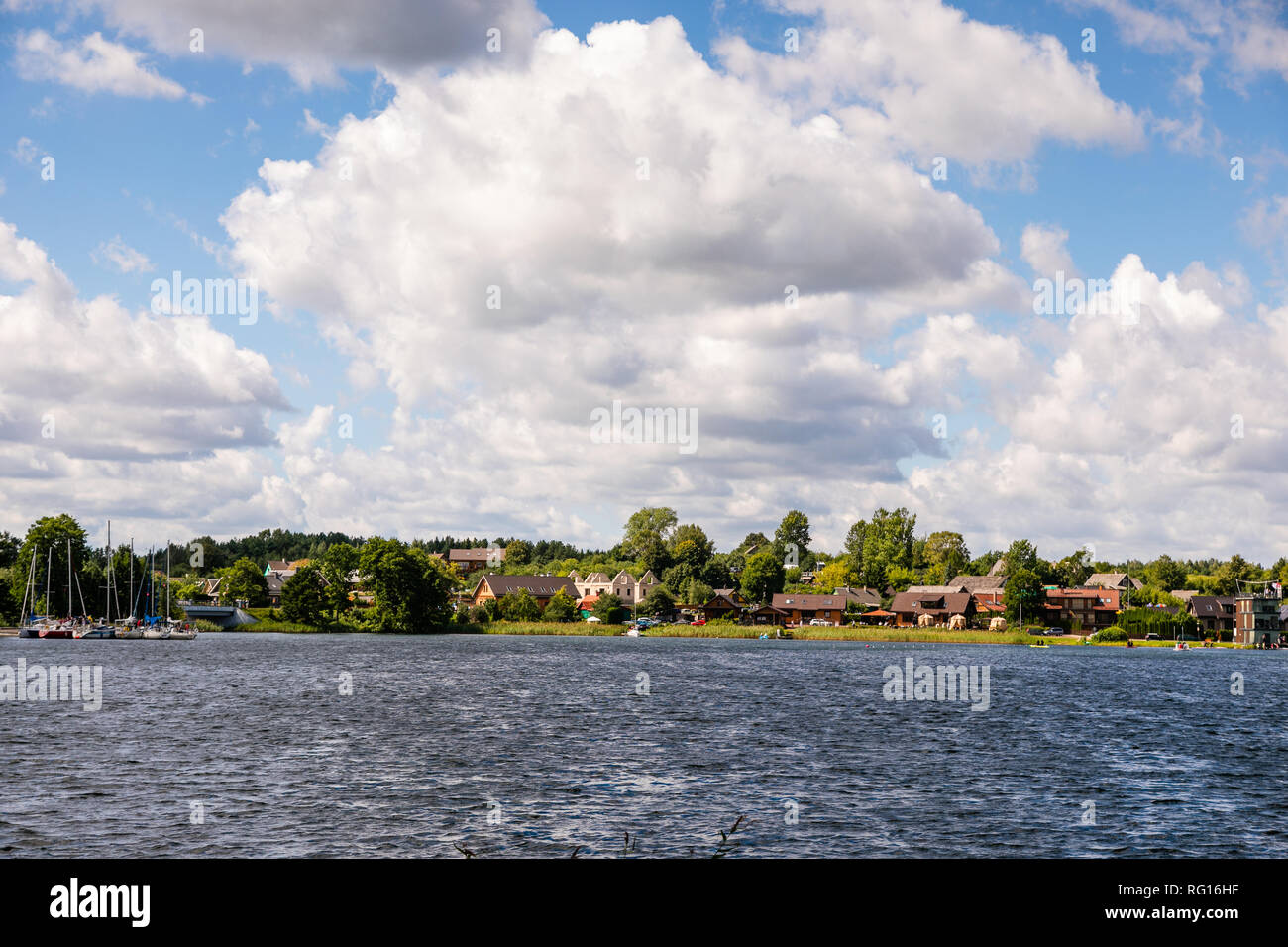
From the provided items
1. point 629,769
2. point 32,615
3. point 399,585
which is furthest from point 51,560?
point 629,769

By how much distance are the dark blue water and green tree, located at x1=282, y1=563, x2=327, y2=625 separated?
9587cm

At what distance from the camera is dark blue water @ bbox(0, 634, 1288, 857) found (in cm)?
2909

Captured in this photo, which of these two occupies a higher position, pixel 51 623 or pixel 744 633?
pixel 51 623

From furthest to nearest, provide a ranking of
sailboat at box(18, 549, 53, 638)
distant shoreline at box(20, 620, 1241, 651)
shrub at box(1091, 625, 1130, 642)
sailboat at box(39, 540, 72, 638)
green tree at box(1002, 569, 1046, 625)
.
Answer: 1. green tree at box(1002, 569, 1046, 625)
2. shrub at box(1091, 625, 1130, 642)
3. distant shoreline at box(20, 620, 1241, 651)
4. sailboat at box(39, 540, 72, 638)
5. sailboat at box(18, 549, 53, 638)

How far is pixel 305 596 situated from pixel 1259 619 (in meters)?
174

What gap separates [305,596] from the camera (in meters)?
181

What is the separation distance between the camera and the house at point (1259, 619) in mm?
184125

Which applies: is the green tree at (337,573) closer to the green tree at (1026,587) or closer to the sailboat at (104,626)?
the sailboat at (104,626)

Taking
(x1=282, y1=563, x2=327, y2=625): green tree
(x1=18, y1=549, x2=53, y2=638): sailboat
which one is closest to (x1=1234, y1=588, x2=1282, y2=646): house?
(x1=282, y1=563, x2=327, y2=625): green tree

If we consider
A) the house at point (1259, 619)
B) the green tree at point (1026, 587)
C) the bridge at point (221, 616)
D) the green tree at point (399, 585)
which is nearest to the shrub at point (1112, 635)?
the green tree at point (1026, 587)

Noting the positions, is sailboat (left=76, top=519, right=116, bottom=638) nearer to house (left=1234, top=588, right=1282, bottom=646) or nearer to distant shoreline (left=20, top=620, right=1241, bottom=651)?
distant shoreline (left=20, top=620, right=1241, bottom=651)

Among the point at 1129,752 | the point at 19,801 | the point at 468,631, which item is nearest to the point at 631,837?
the point at 19,801

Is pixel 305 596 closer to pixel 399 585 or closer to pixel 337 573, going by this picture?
pixel 337 573
